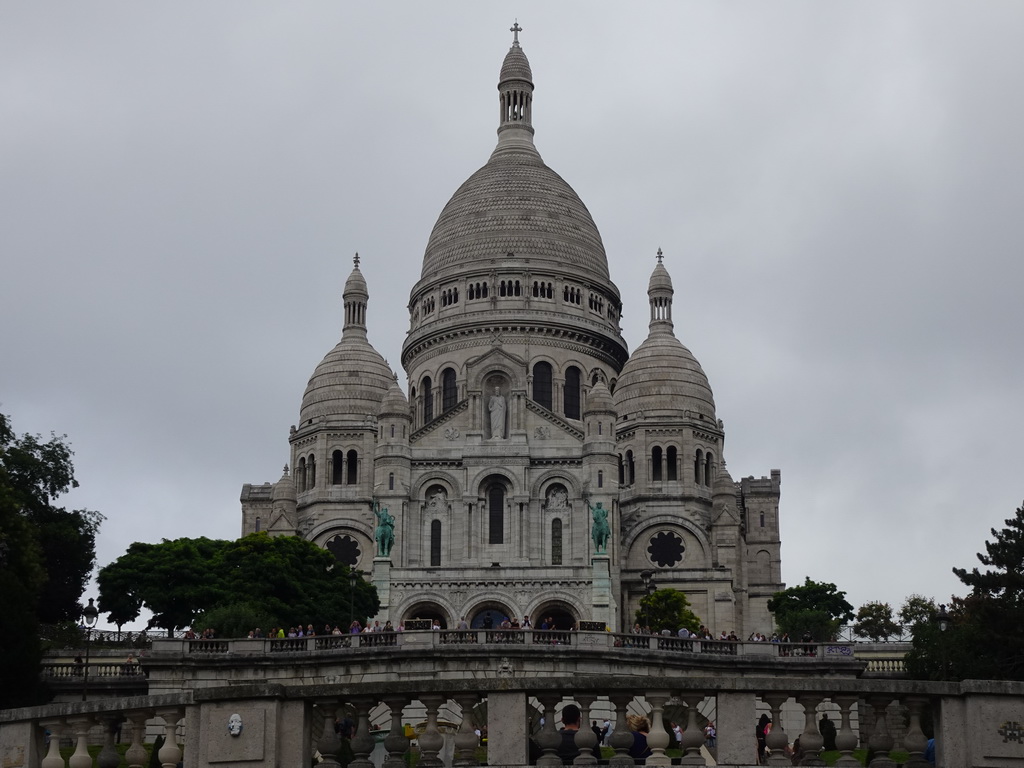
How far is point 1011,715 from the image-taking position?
13211 millimetres

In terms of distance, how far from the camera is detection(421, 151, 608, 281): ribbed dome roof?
107812 millimetres

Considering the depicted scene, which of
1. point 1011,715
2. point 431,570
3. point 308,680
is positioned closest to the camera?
point 1011,715

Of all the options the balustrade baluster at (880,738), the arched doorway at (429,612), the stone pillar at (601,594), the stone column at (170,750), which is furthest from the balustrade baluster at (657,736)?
the arched doorway at (429,612)

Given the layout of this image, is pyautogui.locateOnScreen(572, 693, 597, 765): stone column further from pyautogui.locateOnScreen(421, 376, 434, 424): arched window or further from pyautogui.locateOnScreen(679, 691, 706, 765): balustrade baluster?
pyautogui.locateOnScreen(421, 376, 434, 424): arched window

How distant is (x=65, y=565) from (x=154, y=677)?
65.6 ft

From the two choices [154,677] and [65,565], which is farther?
[65,565]

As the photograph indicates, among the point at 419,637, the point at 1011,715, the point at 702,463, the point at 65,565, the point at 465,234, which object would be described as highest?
the point at 465,234

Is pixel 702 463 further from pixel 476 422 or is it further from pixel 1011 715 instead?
pixel 1011 715

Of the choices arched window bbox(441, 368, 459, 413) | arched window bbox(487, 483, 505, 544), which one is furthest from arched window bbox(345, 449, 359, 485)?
arched window bbox(487, 483, 505, 544)

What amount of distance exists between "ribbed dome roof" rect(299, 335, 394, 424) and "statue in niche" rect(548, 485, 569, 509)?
53.1 feet

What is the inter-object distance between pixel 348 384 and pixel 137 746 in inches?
3540

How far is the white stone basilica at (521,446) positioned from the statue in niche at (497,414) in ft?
0.41

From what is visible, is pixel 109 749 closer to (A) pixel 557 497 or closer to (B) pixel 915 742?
(B) pixel 915 742

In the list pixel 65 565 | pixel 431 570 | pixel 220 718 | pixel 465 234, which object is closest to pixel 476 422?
pixel 431 570
